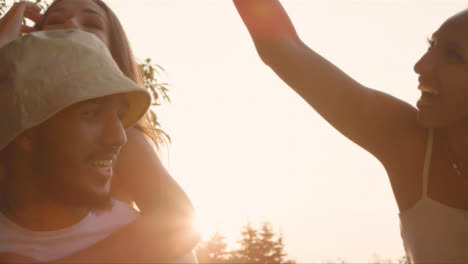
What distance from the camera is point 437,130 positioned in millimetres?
2322

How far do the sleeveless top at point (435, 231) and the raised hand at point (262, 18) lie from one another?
2.88ft

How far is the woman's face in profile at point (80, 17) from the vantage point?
2.69m

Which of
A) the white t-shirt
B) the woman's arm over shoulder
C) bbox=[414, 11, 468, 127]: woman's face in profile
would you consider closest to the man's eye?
bbox=[414, 11, 468, 127]: woman's face in profile

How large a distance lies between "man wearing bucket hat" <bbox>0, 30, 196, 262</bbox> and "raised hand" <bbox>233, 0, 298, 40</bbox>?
0.69m

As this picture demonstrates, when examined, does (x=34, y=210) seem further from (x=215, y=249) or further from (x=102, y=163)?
(x=215, y=249)

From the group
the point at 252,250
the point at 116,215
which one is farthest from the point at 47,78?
the point at 252,250

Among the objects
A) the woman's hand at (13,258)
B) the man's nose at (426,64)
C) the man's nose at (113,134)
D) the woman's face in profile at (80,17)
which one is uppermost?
the woman's face in profile at (80,17)

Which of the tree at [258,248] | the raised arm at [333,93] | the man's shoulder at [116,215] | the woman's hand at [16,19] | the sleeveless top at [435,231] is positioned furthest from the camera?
the tree at [258,248]

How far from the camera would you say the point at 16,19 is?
2832 mm

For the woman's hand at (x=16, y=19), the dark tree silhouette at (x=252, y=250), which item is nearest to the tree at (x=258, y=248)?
the dark tree silhouette at (x=252, y=250)

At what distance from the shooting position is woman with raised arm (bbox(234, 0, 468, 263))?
7.14 feet

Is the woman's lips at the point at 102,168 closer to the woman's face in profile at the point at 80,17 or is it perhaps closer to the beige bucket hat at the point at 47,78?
the beige bucket hat at the point at 47,78

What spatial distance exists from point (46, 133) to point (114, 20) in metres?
1.17

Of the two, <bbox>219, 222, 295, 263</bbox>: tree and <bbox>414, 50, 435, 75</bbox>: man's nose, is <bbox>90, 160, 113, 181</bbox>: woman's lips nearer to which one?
<bbox>414, 50, 435, 75</bbox>: man's nose
